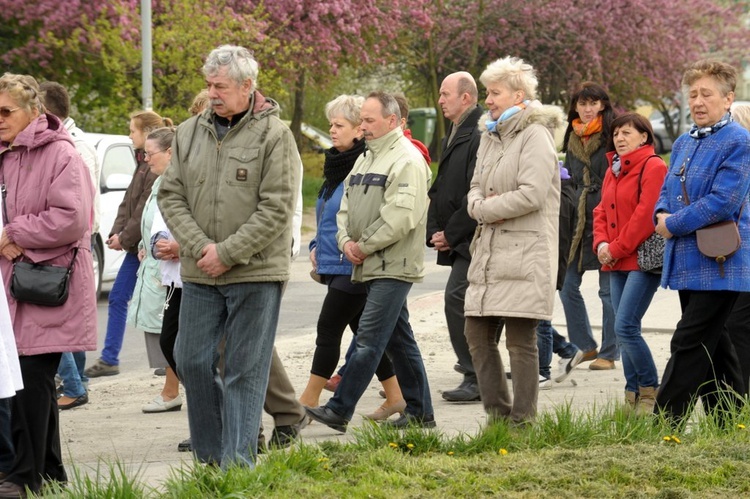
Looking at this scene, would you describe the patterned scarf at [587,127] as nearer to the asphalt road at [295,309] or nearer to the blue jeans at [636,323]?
the blue jeans at [636,323]

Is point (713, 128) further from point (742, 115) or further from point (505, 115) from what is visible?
point (742, 115)

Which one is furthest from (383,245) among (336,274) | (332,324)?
(332,324)

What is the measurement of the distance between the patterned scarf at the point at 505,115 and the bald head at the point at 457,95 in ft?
4.38

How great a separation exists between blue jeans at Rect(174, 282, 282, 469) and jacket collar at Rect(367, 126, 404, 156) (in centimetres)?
164

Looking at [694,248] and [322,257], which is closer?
[694,248]

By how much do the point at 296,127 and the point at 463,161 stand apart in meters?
26.5

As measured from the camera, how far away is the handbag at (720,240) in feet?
20.8

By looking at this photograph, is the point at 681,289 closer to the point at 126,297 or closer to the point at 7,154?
the point at 7,154

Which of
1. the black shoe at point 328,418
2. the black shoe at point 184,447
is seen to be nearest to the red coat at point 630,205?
the black shoe at point 328,418

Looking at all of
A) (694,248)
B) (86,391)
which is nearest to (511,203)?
(694,248)

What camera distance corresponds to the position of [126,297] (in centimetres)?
969

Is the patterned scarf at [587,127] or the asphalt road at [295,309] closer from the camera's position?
the patterned scarf at [587,127]

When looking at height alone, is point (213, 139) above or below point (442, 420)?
above

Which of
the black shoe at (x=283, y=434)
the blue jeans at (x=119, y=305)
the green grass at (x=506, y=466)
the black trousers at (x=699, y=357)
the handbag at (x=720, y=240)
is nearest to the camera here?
the green grass at (x=506, y=466)
